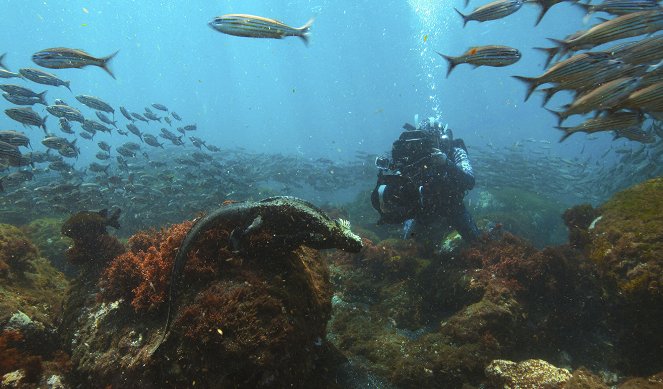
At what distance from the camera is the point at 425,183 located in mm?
7961

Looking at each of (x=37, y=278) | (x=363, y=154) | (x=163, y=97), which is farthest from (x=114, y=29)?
(x=37, y=278)

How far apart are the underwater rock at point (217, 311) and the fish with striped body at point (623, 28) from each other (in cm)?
484

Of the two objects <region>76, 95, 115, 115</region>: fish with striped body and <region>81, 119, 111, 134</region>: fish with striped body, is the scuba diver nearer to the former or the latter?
<region>76, 95, 115, 115</region>: fish with striped body

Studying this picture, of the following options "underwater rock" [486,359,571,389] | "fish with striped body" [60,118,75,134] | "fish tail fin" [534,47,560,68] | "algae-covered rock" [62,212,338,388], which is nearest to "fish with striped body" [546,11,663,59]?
"fish tail fin" [534,47,560,68]

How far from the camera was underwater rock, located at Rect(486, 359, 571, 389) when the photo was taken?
11.8 ft

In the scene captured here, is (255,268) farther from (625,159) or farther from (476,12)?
(625,159)

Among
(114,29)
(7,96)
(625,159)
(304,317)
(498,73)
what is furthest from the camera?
(114,29)

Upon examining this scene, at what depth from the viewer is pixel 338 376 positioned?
3.96m

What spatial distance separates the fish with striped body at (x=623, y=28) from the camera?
4223 mm

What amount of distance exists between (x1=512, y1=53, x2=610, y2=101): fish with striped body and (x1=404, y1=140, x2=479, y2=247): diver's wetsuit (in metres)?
2.91

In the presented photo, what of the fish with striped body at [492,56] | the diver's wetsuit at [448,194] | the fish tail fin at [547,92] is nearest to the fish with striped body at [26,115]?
the diver's wetsuit at [448,194]

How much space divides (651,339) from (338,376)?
4.56 meters

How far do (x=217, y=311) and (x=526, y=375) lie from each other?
145 inches

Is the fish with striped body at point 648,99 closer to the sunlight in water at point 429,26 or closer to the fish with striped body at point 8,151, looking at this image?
the fish with striped body at point 8,151
